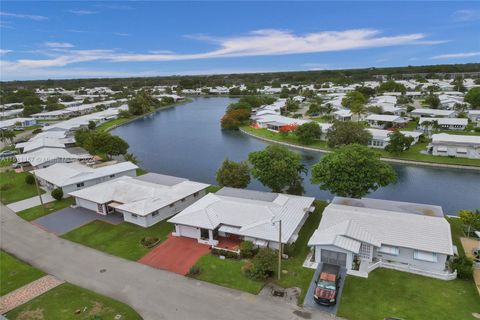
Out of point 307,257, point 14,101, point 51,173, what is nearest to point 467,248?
point 307,257

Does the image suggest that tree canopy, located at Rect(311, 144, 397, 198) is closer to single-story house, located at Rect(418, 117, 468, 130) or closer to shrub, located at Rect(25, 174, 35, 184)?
shrub, located at Rect(25, 174, 35, 184)

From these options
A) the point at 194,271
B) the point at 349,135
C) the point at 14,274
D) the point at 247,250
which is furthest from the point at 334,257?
the point at 349,135


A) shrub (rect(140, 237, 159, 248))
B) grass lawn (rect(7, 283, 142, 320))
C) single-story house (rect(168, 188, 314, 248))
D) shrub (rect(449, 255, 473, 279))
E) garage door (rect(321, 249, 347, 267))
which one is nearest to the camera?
grass lawn (rect(7, 283, 142, 320))

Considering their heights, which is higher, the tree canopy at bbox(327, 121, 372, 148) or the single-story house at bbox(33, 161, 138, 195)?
the tree canopy at bbox(327, 121, 372, 148)

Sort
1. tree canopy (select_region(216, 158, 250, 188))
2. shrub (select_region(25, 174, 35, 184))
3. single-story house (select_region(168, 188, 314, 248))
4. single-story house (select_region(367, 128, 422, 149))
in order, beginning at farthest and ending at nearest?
single-story house (select_region(367, 128, 422, 149)) < shrub (select_region(25, 174, 35, 184)) < tree canopy (select_region(216, 158, 250, 188)) < single-story house (select_region(168, 188, 314, 248))

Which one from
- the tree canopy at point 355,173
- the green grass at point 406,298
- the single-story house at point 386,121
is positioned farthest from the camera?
the single-story house at point 386,121

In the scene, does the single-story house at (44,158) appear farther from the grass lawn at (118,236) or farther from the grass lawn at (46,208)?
the grass lawn at (118,236)

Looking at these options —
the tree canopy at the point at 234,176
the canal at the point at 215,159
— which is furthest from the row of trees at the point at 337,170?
the canal at the point at 215,159

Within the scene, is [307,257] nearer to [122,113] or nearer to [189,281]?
[189,281]

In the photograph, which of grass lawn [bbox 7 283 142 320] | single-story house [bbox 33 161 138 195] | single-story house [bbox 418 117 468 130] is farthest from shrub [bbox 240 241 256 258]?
single-story house [bbox 418 117 468 130]
